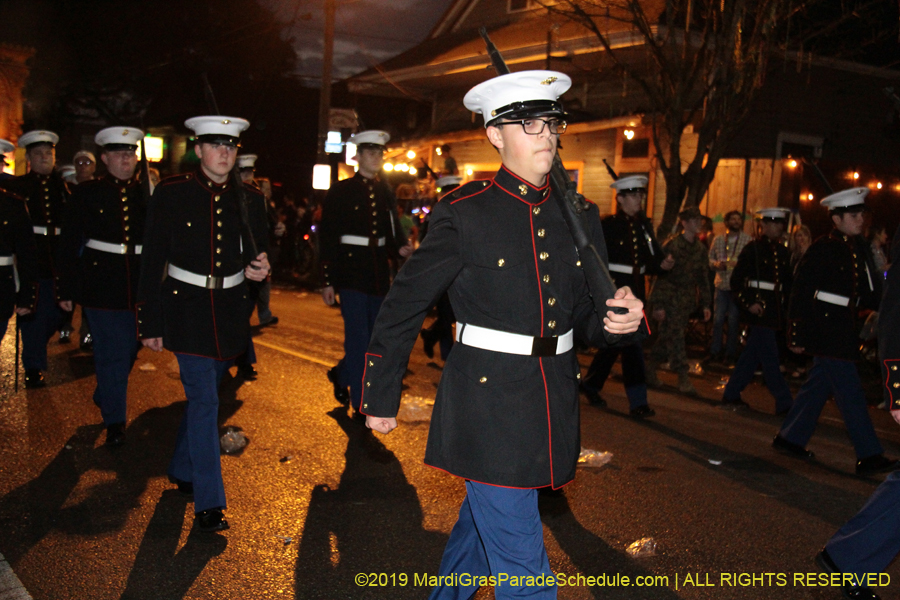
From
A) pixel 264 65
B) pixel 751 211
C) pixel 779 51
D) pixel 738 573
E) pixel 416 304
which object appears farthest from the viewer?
pixel 264 65

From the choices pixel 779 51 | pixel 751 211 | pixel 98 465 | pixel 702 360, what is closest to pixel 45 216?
pixel 98 465

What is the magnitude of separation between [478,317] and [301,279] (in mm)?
18661

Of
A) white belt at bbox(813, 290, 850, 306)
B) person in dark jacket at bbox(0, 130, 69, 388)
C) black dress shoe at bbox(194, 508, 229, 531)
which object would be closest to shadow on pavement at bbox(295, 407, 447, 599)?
black dress shoe at bbox(194, 508, 229, 531)

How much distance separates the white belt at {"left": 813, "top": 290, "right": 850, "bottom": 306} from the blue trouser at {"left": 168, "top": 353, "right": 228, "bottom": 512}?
451 centimetres

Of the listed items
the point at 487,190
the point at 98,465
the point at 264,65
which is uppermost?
the point at 264,65

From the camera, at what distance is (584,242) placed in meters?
2.88

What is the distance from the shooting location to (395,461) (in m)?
5.86

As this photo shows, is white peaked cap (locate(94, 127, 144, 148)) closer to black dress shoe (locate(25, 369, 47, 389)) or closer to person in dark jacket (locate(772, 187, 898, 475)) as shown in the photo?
black dress shoe (locate(25, 369, 47, 389))

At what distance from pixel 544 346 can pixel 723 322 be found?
8.84 metres

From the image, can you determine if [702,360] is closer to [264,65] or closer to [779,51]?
[779,51]

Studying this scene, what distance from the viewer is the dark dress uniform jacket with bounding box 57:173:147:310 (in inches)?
253

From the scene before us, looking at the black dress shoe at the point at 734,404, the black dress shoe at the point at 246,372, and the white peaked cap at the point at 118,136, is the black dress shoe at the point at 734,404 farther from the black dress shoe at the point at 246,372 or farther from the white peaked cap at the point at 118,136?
the white peaked cap at the point at 118,136

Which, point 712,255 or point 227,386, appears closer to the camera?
point 227,386

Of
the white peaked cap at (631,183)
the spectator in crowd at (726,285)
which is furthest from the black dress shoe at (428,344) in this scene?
the spectator in crowd at (726,285)
